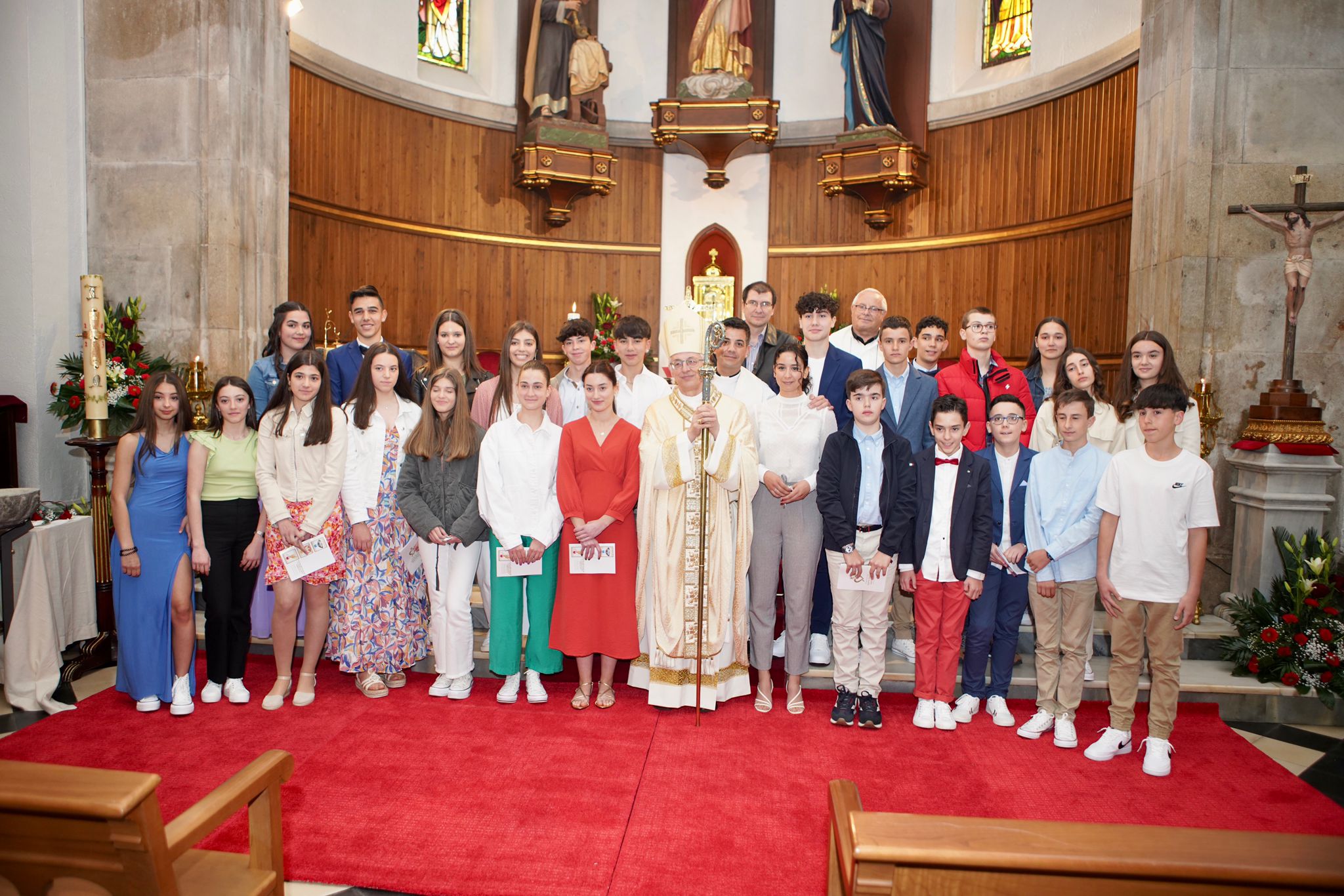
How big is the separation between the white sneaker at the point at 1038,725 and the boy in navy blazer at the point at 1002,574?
0.12 meters

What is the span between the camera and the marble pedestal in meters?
4.83

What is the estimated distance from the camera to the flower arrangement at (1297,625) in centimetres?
417

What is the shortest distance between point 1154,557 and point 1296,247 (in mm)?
2767

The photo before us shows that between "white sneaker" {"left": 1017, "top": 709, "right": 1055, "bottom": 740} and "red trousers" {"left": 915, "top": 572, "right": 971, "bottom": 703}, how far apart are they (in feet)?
1.02

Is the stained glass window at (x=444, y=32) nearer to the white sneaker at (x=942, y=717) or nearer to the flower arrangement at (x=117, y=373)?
the flower arrangement at (x=117, y=373)

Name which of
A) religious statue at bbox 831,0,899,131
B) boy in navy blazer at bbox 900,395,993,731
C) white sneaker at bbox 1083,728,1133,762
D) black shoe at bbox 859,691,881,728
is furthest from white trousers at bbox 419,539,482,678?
religious statue at bbox 831,0,899,131

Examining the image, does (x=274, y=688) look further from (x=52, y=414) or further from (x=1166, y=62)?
(x=1166, y=62)

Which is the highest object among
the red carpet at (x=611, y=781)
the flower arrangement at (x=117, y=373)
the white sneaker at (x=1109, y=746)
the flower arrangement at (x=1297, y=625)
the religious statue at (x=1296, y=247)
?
the religious statue at (x=1296, y=247)

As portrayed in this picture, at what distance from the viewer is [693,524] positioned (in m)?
3.88

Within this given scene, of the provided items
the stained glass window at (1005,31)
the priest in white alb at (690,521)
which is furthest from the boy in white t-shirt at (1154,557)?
the stained glass window at (1005,31)

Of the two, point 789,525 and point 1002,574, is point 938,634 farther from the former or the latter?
point 789,525

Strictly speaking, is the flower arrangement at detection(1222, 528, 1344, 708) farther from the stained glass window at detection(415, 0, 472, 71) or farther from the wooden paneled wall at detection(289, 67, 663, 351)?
the stained glass window at detection(415, 0, 472, 71)

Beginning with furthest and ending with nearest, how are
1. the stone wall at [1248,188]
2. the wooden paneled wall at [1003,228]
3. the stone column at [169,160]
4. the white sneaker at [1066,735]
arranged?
the wooden paneled wall at [1003,228]
the stone column at [169,160]
the stone wall at [1248,188]
the white sneaker at [1066,735]

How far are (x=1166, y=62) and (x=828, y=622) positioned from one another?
14.4ft
